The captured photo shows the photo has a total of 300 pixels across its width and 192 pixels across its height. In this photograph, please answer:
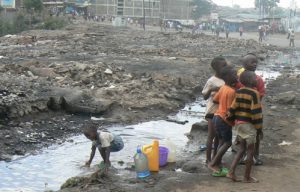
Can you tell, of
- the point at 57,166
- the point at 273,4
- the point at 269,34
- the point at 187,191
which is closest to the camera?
the point at 187,191

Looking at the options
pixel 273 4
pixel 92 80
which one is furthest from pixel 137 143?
pixel 273 4

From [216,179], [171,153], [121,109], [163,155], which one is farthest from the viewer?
[121,109]

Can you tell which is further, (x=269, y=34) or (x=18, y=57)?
(x=269, y=34)

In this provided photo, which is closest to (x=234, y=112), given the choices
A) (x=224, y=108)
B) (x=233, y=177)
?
(x=224, y=108)

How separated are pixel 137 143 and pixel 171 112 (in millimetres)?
3059

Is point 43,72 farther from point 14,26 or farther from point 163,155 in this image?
point 14,26

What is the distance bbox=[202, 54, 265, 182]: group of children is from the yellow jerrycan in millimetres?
713

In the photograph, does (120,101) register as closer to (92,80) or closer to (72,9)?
(92,80)

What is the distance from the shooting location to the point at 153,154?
21.1 ft

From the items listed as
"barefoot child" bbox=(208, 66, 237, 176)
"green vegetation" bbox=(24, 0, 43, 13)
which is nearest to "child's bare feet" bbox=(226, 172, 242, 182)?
"barefoot child" bbox=(208, 66, 237, 176)

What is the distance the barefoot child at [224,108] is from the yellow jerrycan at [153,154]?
781 millimetres

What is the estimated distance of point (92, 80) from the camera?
13688 millimetres

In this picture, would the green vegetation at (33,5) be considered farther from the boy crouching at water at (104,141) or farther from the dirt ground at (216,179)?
the boy crouching at water at (104,141)

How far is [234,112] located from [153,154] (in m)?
1.28
